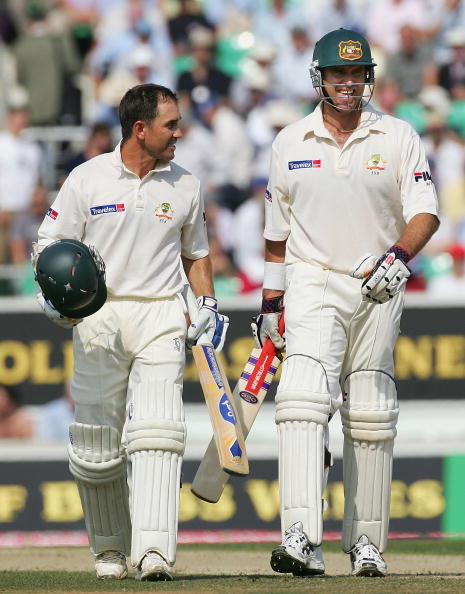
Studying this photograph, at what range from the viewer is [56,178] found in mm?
13055

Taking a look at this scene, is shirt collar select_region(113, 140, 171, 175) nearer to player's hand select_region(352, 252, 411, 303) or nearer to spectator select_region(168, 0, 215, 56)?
player's hand select_region(352, 252, 411, 303)

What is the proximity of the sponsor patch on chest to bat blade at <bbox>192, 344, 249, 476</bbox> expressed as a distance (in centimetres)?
71

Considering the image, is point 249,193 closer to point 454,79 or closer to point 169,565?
point 454,79

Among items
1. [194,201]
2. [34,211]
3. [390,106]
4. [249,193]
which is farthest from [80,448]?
[390,106]

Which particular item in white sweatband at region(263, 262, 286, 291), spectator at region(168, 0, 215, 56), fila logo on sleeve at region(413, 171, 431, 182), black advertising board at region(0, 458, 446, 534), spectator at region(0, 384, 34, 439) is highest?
spectator at region(168, 0, 215, 56)

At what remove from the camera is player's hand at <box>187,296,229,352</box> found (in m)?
6.27

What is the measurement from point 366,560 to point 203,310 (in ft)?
4.35

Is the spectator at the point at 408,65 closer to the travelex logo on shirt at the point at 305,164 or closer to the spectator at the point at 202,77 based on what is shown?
the spectator at the point at 202,77

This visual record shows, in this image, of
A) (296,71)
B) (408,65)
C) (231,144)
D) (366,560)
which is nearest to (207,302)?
(366,560)

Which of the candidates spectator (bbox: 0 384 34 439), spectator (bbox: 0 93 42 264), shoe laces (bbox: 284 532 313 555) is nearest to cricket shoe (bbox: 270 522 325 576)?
shoe laces (bbox: 284 532 313 555)

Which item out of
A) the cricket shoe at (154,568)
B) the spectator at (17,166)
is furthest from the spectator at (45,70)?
the cricket shoe at (154,568)

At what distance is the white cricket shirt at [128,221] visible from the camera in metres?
6.20

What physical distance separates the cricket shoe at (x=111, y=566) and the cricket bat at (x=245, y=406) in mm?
464

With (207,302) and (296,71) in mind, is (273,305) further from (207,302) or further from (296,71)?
(296,71)
